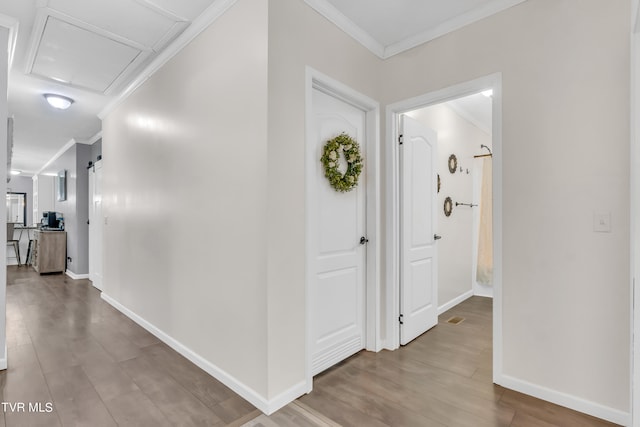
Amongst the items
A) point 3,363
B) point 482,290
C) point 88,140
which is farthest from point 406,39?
point 88,140

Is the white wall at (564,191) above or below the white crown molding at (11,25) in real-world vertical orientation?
below

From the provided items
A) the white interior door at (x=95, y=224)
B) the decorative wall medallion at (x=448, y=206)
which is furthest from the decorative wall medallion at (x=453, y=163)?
the white interior door at (x=95, y=224)

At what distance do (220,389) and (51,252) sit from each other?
6.44 metres

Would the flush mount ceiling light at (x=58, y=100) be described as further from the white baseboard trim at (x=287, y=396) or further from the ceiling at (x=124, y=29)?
the white baseboard trim at (x=287, y=396)

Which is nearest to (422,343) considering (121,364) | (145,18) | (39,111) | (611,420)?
(611,420)

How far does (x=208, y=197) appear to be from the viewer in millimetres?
2375

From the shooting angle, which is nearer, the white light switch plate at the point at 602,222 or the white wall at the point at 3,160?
the white light switch plate at the point at 602,222

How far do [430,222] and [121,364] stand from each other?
3.03 metres

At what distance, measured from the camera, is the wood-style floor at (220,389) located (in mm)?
1823

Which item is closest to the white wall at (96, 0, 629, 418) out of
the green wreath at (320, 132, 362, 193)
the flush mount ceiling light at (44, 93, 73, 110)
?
the green wreath at (320, 132, 362, 193)

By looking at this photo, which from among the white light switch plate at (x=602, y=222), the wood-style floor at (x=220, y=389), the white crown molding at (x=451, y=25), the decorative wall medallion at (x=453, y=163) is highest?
the white crown molding at (x=451, y=25)

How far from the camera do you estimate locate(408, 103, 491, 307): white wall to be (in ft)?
12.7

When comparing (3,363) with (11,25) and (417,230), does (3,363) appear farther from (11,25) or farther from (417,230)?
(417,230)

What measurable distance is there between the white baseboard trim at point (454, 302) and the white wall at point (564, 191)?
1.69 metres
